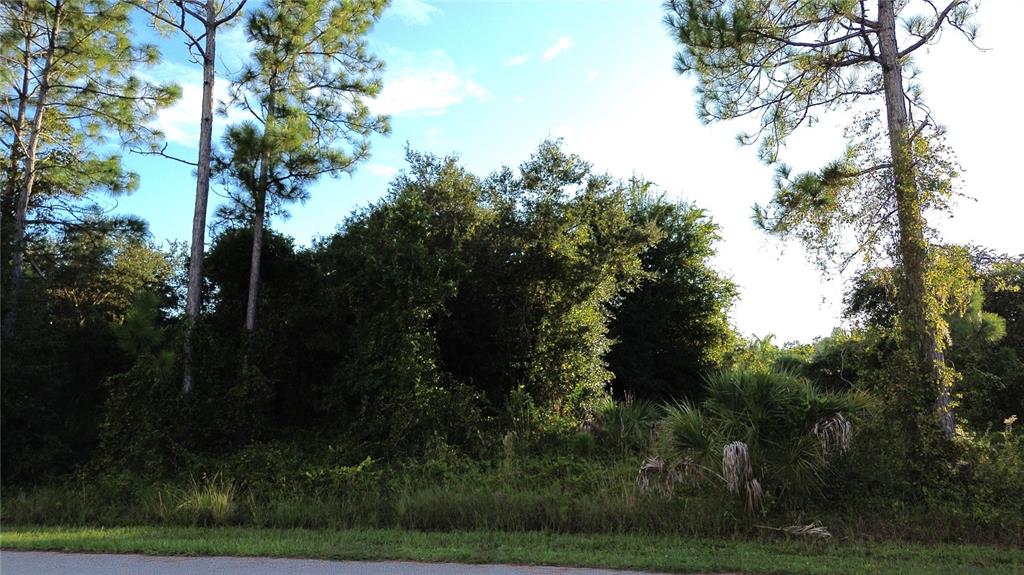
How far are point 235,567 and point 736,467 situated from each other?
626cm

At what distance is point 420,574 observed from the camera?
653 cm

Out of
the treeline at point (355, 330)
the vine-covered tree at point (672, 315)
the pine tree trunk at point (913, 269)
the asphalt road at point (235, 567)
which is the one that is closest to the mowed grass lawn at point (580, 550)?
the asphalt road at point (235, 567)

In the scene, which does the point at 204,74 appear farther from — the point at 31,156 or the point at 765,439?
the point at 765,439

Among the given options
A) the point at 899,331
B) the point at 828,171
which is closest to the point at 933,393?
the point at 899,331

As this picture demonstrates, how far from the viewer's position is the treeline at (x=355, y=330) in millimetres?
13945

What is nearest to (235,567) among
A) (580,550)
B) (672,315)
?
(580,550)

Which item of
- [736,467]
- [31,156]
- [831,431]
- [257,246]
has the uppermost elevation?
[31,156]

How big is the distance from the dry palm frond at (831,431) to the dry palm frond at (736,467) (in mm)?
1198

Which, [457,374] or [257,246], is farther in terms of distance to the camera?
[457,374]

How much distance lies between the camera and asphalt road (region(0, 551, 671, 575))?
661 centimetres

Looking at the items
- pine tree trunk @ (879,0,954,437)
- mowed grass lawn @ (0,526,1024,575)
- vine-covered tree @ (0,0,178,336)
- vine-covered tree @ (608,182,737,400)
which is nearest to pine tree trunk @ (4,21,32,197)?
vine-covered tree @ (0,0,178,336)

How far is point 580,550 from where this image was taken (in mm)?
7539

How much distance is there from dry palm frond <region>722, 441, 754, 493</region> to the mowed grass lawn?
0.76 meters

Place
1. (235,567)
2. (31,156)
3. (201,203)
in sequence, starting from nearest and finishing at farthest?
(235,567), (201,203), (31,156)
